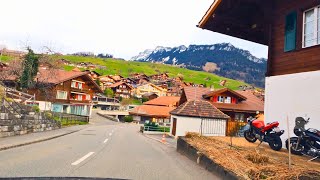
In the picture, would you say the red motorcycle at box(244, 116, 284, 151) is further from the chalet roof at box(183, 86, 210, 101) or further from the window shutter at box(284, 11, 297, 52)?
the chalet roof at box(183, 86, 210, 101)

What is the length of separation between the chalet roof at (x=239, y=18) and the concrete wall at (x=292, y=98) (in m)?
3.10

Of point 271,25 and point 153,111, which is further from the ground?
point 271,25

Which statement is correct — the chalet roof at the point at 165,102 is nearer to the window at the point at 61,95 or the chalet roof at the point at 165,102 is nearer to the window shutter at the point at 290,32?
the window at the point at 61,95

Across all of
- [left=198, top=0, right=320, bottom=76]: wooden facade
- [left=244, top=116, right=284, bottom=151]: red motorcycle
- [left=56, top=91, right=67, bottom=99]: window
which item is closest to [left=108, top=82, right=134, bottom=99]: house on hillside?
[left=56, top=91, right=67, bottom=99]: window

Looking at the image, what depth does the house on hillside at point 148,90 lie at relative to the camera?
12900 cm

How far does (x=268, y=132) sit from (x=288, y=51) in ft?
9.97

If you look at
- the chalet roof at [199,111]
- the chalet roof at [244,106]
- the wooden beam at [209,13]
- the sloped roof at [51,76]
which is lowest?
the chalet roof at [199,111]

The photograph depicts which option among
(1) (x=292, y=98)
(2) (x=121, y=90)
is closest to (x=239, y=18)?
(1) (x=292, y=98)

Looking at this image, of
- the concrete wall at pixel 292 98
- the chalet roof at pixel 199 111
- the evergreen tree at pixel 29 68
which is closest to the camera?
the concrete wall at pixel 292 98

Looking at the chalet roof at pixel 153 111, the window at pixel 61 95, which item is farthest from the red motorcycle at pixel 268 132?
the chalet roof at pixel 153 111

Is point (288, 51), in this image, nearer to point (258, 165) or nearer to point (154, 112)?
point (258, 165)

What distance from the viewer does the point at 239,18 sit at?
49.2ft

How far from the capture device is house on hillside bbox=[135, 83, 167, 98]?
129 m

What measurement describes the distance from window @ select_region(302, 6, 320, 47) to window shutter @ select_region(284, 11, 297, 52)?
0.34 metres
